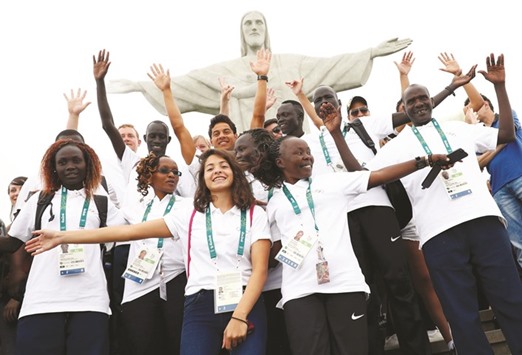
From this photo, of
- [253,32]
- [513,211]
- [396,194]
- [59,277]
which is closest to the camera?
[59,277]

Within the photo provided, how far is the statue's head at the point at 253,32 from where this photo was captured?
11086 mm

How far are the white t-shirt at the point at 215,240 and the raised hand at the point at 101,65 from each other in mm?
1994

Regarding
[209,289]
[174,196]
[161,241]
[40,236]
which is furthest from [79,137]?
[209,289]

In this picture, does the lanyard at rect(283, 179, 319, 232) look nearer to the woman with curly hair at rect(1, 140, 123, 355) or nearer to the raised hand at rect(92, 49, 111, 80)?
the woman with curly hair at rect(1, 140, 123, 355)

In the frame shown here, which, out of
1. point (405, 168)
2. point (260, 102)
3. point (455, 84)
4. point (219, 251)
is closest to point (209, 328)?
point (219, 251)

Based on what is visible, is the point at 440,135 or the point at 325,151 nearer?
the point at 440,135

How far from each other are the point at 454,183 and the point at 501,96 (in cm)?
87

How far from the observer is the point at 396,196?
400 cm

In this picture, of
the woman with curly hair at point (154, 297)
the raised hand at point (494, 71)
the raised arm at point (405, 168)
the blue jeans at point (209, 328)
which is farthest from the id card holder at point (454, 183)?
the woman with curly hair at point (154, 297)

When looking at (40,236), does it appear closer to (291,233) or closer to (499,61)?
(291,233)

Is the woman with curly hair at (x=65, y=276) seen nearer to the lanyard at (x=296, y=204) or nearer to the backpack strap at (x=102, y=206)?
the backpack strap at (x=102, y=206)

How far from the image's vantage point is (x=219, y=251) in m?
3.09

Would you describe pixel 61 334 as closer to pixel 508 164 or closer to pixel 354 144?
pixel 354 144

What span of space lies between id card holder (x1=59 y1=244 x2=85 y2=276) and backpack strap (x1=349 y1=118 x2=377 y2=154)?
2.25m
